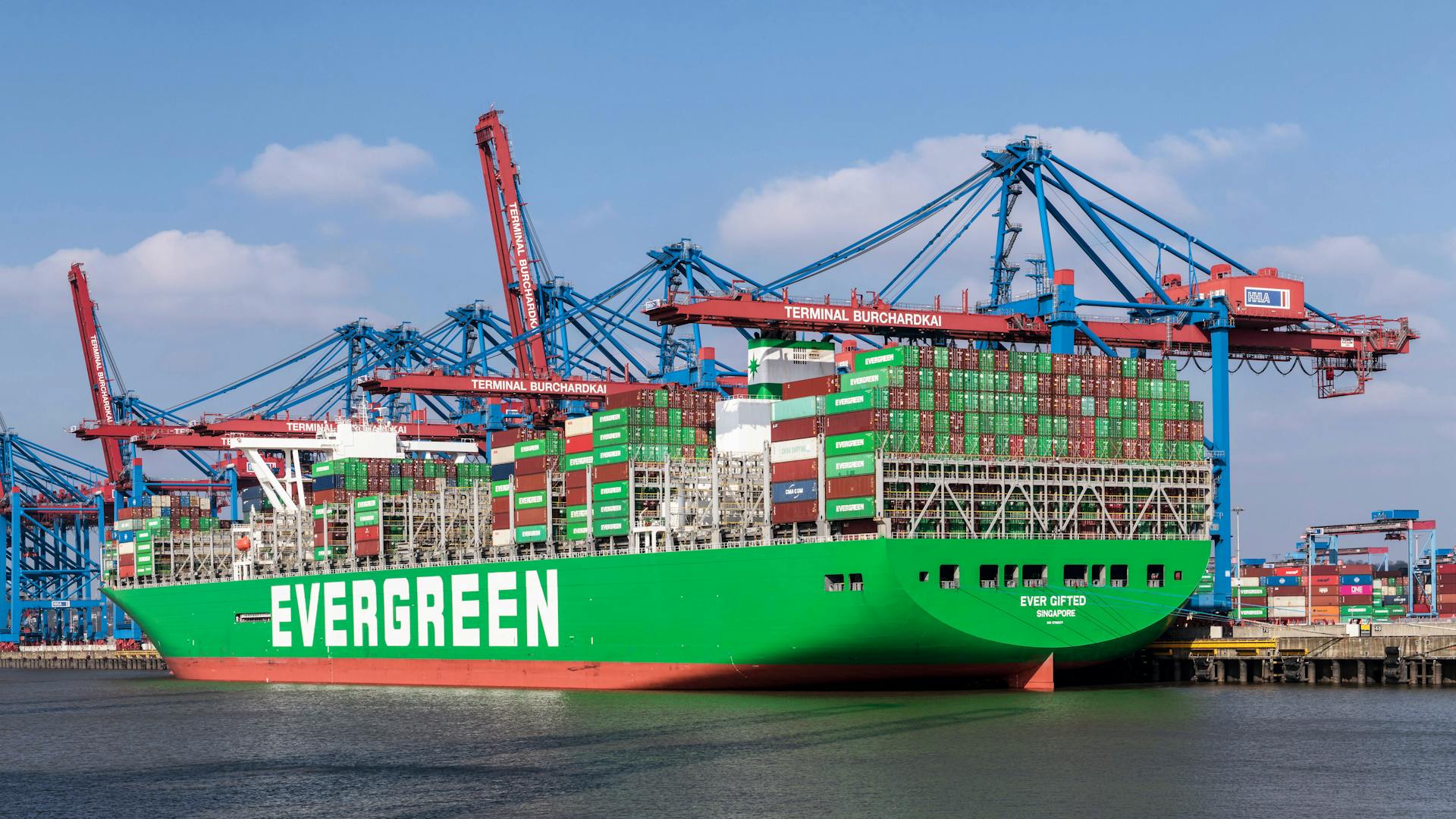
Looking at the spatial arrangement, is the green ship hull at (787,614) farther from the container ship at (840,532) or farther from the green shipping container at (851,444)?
the green shipping container at (851,444)

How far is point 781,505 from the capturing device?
167 ft

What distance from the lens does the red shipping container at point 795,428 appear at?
166 ft


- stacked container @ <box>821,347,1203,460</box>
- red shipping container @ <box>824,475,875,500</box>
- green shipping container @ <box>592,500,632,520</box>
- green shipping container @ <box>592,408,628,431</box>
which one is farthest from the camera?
green shipping container @ <box>592,408,628,431</box>

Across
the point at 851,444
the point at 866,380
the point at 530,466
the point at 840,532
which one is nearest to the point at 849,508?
the point at 840,532

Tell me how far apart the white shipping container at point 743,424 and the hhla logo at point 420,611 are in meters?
7.58

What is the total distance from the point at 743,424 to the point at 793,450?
478cm

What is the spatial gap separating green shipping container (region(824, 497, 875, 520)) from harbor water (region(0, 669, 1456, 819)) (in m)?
5.20

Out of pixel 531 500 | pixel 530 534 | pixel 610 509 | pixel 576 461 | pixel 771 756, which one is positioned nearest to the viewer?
pixel 771 756

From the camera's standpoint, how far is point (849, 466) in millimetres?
48719

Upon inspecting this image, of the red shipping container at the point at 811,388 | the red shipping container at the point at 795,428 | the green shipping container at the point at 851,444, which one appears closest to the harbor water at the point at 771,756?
the green shipping container at the point at 851,444

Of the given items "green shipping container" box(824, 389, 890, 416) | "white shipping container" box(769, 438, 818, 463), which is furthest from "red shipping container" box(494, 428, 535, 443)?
"green shipping container" box(824, 389, 890, 416)

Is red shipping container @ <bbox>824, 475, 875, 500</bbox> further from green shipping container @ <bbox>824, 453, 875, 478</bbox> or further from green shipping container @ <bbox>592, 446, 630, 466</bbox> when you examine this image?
green shipping container @ <bbox>592, 446, 630, 466</bbox>

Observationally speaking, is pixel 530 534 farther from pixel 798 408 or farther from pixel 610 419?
pixel 798 408

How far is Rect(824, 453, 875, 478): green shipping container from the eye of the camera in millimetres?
47906
